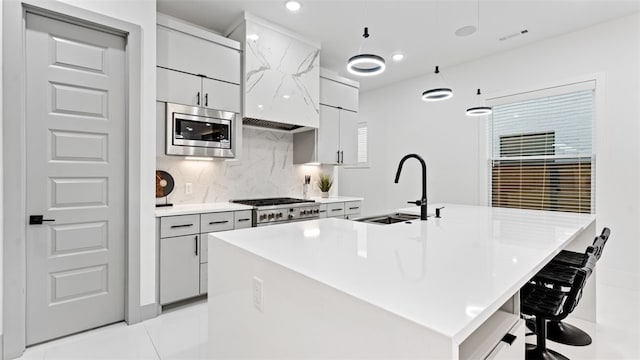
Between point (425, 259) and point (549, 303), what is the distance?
1105mm

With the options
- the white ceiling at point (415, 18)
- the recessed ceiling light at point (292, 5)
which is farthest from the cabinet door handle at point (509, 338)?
the recessed ceiling light at point (292, 5)

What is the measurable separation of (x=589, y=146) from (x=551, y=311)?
2967 millimetres

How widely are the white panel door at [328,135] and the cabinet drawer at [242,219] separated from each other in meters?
1.33

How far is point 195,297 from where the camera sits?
306cm

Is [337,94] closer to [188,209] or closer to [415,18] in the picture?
[415,18]

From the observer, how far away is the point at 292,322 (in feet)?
3.54

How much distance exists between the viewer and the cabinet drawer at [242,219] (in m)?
3.09

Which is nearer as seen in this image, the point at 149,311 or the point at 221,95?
the point at 149,311

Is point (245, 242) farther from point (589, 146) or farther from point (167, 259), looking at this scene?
point (589, 146)

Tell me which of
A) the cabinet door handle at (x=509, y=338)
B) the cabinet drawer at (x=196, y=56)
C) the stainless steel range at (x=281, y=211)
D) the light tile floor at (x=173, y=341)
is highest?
the cabinet drawer at (x=196, y=56)

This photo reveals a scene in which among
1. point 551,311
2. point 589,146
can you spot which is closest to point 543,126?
point 589,146

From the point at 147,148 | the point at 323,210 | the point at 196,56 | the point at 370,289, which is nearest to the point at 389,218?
the point at 323,210

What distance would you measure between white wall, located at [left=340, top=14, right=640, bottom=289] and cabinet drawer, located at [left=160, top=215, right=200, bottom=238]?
2302 millimetres

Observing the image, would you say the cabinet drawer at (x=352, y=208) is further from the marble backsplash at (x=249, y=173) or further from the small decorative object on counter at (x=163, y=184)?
the small decorative object on counter at (x=163, y=184)
